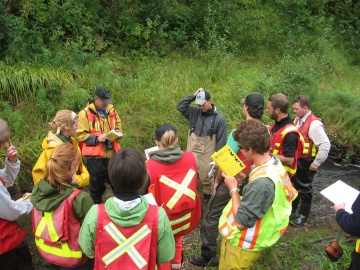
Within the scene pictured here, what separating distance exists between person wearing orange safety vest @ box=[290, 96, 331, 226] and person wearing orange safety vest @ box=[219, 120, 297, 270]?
1.98 m

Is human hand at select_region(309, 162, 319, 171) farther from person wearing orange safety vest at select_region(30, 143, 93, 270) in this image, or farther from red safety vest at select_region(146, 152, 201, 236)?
person wearing orange safety vest at select_region(30, 143, 93, 270)

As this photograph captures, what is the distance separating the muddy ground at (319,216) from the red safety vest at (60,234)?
5.57ft

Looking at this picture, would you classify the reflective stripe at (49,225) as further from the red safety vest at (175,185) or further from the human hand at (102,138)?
the human hand at (102,138)

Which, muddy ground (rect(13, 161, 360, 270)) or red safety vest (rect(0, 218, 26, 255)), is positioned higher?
red safety vest (rect(0, 218, 26, 255))

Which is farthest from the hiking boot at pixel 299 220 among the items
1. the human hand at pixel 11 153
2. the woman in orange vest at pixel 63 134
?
the human hand at pixel 11 153

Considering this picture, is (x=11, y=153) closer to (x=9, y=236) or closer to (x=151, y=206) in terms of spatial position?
(x=9, y=236)

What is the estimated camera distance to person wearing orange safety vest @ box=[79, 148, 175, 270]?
7.28ft

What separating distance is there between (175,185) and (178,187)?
3cm

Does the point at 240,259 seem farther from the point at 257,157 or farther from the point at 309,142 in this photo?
the point at 309,142

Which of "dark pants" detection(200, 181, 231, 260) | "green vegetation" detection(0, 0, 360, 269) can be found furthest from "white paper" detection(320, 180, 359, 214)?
"green vegetation" detection(0, 0, 360, 269)

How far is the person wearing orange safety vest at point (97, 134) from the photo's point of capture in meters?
4.57

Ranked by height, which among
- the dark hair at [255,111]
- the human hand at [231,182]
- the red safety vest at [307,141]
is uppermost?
the dark hair at [255,111]

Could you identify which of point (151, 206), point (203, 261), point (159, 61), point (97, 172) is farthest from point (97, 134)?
point (159, 61)

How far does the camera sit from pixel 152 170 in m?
3.08
